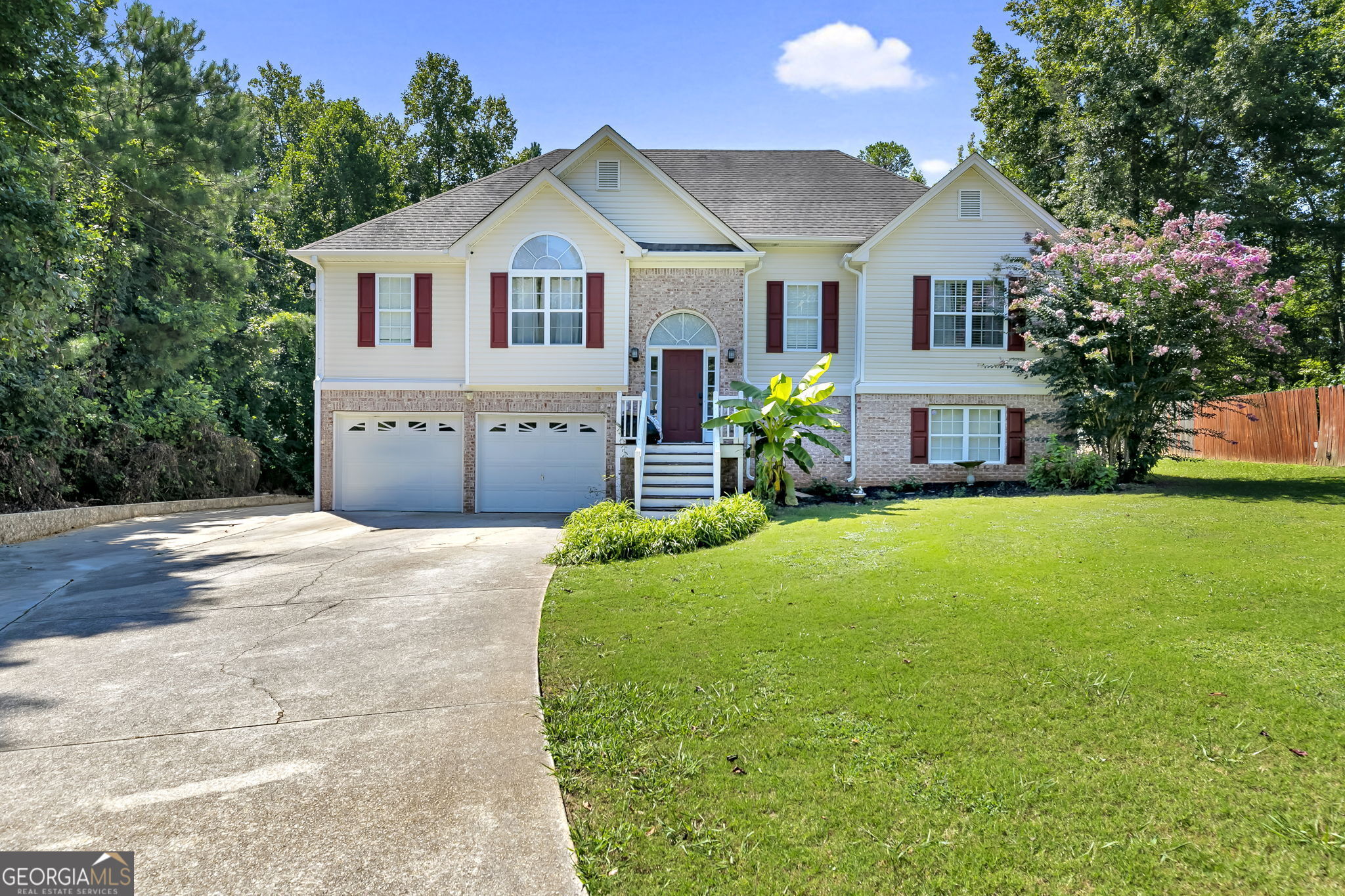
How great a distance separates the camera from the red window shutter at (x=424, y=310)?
671 inches

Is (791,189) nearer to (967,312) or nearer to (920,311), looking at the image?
(920,311)

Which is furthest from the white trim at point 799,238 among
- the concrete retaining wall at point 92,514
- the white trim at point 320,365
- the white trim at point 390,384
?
the concrete retaining wall at point 92,514

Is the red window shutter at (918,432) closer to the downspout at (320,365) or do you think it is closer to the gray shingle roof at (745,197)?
the gray shingle roof at (745,197)

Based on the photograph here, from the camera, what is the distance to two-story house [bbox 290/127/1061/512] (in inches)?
654

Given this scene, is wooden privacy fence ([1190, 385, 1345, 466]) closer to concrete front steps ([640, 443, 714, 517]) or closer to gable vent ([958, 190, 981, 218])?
gable vent ([958, 190, 981, 218])

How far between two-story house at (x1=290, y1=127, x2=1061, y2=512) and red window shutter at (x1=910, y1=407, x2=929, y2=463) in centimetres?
5

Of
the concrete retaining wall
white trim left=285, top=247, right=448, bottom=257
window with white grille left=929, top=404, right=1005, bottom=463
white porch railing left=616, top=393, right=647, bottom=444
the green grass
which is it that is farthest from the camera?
window with white grille left=929, top=404, right=1005, bottom=463

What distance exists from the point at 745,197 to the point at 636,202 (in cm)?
337

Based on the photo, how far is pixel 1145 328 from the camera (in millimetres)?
13586

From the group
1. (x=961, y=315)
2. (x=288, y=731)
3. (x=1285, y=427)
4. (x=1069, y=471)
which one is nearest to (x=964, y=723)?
(x=288, y=731)

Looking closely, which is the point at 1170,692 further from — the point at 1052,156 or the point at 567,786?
the point at 1052,156

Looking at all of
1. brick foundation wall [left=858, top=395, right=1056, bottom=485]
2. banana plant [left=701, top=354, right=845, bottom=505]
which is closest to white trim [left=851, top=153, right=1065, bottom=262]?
brick foundation wall [left=858, top=395, right=1056, bottom=485]

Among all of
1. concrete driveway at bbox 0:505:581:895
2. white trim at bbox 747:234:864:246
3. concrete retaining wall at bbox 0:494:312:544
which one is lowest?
concrete driveway at bbox 0:505:581:895

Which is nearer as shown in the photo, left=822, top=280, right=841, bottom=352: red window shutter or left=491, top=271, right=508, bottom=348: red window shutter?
left=491, top=271, right=508, bottom=348: red window shutter
